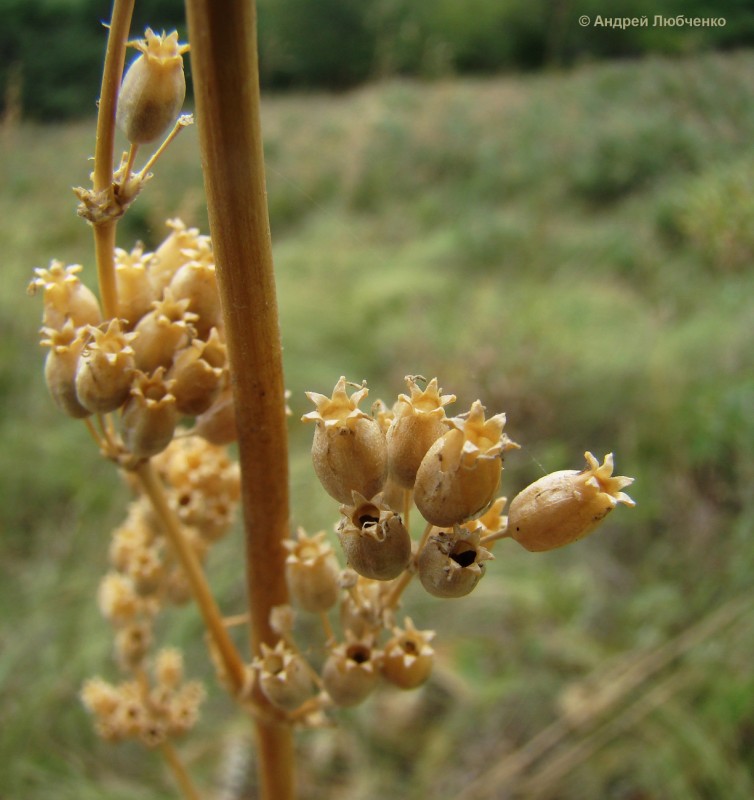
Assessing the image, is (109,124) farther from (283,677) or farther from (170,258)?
(283,677)

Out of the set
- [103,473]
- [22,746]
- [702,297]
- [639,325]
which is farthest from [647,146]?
[22,746]

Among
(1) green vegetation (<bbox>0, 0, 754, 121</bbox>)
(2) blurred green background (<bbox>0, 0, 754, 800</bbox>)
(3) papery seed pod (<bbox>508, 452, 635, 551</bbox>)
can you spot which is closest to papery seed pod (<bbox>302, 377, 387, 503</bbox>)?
(3) papery seed pod (<bbox>508, 452, 635, 551</bbox>)

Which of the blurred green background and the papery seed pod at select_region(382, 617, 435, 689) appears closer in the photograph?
the papery seed pod at select_region(382, 617, 435, 689)

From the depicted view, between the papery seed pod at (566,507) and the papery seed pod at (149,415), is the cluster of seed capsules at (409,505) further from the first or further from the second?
the papery seed pod at (149,415)

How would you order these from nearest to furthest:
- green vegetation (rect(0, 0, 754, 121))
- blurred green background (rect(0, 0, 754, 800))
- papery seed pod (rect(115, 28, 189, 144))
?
papery seed pod (rect(115, 28, 189, 144))
blurred green background (rect(0, 0, 754, 800))
green vegetation (rect(0, 0, 754, 121))

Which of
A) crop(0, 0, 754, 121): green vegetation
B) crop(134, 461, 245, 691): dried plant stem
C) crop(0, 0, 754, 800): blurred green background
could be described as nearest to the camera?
crop(134, 461, 245, 691): dried plant stem

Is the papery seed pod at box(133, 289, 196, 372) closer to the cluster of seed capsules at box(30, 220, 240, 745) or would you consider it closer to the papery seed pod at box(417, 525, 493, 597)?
the cluster of seed capsules at box(30, 220, 240, 745)
